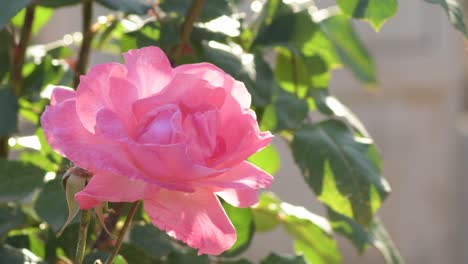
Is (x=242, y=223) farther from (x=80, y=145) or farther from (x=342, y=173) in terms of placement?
(x=80, y=145)

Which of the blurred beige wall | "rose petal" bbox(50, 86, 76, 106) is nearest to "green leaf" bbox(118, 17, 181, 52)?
"rose petal" bbox(50, 86, 76, 106)

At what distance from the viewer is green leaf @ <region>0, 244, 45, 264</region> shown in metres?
0.58

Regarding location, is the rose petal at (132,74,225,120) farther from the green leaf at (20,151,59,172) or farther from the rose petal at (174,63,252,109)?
the green leaf at (20,151,59,172)

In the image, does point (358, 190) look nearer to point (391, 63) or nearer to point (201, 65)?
point (201, 65)

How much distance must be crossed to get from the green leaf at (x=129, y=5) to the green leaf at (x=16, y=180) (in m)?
0.13

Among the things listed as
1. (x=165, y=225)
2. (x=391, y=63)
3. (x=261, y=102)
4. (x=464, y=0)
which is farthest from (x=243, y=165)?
(x=464, y=0)

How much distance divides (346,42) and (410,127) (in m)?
2.26

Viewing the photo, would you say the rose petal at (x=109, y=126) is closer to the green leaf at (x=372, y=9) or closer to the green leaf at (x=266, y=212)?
Answer: the green leaf at (x=372, y=9)

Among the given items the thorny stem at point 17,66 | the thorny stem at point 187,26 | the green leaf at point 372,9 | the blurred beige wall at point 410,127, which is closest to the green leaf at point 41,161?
the thorny stem at point 17,66

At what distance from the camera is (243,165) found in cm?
44

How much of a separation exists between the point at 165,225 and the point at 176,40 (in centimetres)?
27

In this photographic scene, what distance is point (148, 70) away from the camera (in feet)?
1.44

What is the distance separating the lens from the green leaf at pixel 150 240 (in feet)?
2.08

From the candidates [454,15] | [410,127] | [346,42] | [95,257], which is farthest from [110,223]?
[410,127]
